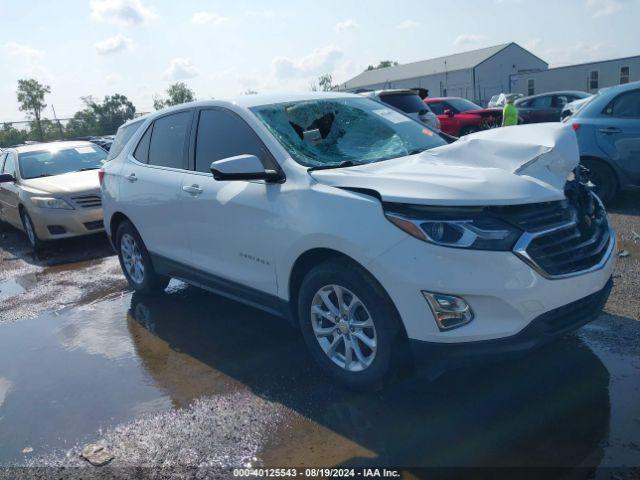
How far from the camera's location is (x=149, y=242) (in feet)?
17.2

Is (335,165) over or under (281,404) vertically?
over

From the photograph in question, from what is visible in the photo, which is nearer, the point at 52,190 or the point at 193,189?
the point at 193,189

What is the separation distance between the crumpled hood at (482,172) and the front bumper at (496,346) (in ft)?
2.04

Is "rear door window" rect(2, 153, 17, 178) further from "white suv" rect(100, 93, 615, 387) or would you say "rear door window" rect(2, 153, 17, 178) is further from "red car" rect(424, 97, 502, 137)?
"red car" rect(424, 97, 502, 137)

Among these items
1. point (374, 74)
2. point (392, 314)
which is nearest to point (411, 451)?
point (392, 314)

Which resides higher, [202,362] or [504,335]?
[504,335]

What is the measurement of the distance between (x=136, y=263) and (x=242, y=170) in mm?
2632

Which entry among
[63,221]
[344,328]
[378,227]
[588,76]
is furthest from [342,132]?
[588,76]

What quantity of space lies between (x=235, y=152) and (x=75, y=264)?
4510 millimetres

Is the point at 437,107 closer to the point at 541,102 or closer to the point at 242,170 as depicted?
the point at 541,102

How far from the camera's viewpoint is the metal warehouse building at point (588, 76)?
39031mm

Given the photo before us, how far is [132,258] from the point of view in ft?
18.9

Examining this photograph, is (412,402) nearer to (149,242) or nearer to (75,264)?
(149,242)

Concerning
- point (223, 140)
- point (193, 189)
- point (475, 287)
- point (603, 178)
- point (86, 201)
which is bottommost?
point (603, 178)
